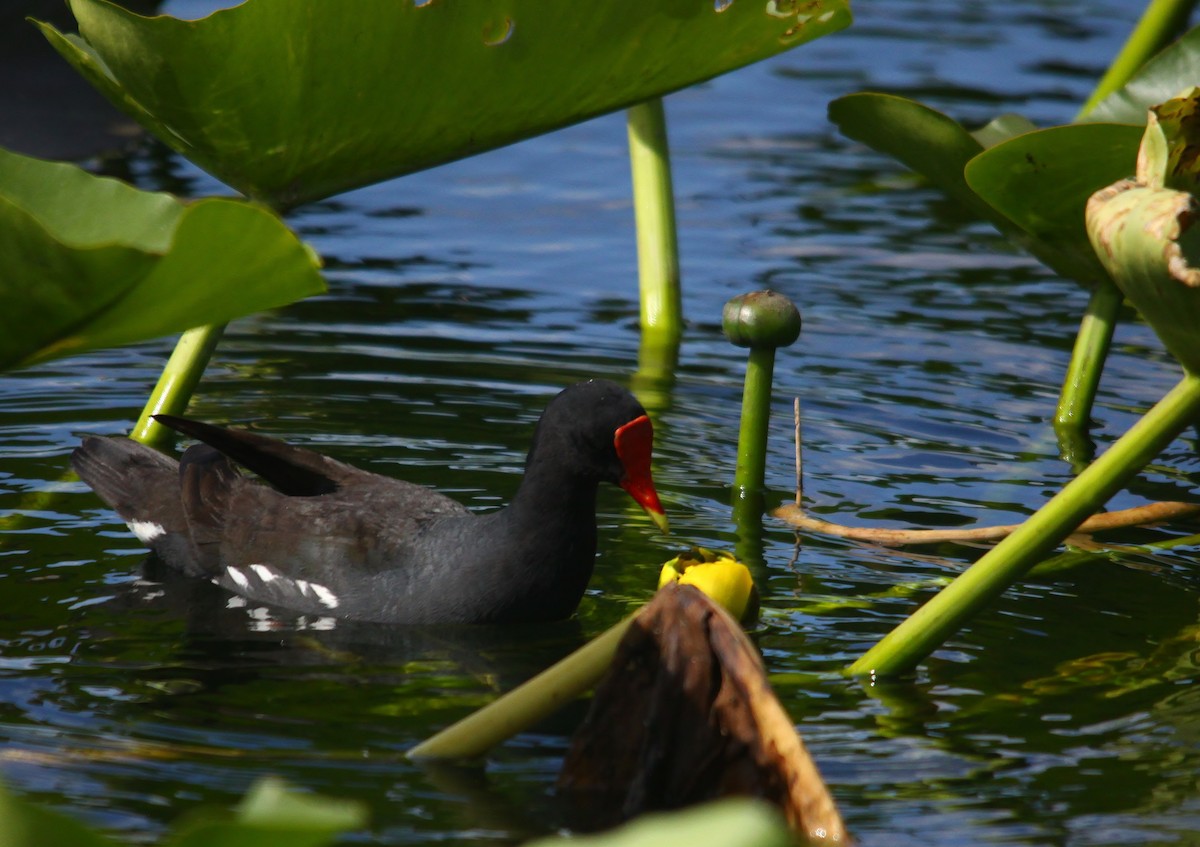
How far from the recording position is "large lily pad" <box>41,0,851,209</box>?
4.00 meters

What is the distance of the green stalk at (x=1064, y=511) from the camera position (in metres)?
3.29

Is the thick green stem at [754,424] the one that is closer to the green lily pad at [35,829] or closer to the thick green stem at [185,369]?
the thick green stem at [185,369]

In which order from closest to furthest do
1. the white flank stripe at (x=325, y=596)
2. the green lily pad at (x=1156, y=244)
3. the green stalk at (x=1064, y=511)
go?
the green lily pad at (x=1156, y=244), the green stalk at (x=1064, y=511), the white flank stripe at (x=325, y=596)

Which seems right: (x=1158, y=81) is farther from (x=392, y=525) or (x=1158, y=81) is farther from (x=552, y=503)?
(x=392, y=525)

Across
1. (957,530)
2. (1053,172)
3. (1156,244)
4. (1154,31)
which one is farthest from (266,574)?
(1154,31)

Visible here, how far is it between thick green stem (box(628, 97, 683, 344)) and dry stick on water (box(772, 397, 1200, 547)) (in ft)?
5.39

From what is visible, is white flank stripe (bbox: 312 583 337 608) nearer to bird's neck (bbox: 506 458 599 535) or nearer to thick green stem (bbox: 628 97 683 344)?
bird's neck (bbox: 506 458 599 535)

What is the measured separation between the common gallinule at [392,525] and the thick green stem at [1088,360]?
190 centimetres

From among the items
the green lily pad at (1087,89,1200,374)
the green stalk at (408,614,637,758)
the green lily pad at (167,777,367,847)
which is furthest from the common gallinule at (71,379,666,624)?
the green lily pad at (167,777,367,847)

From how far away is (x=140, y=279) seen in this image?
9.46ft

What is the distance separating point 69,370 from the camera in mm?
6258

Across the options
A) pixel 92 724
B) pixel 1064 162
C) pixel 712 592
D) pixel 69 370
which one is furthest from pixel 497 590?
pixel 69 370

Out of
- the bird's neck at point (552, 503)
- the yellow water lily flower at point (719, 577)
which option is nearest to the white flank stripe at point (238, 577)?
the bird's neck at point (552, 503)

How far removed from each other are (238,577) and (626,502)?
49.7 inches
